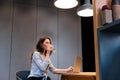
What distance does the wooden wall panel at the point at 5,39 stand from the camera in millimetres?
4008

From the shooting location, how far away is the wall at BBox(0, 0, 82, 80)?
13.4ft

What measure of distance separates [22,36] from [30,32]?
8.0 inches

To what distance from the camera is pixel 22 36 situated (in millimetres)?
4207

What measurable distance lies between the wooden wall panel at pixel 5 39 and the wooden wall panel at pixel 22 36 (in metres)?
0.10

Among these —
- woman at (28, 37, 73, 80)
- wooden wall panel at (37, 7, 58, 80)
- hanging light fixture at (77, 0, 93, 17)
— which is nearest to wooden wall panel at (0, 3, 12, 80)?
wooden wall panel at (37, 7, 58, 80)

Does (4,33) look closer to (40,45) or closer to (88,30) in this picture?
(40,45)

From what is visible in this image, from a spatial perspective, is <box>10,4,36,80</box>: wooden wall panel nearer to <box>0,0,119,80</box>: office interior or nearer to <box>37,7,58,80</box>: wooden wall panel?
<box>0,0,119,80</box>: office interior

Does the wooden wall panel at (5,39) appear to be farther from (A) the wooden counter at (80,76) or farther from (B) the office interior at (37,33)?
(A) the wooden counter at (80,76)

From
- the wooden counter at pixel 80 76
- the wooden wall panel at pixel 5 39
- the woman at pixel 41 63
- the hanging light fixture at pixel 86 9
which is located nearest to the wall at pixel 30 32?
the wooden wall panel at pixel 5 39

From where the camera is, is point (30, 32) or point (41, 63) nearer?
point (41, 63)

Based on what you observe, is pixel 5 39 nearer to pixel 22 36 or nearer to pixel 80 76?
pixel 22 36

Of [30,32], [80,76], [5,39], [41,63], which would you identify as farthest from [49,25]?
[80,76]

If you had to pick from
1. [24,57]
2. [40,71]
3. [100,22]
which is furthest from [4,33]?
[100,22]

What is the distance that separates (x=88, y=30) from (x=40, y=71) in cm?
276
